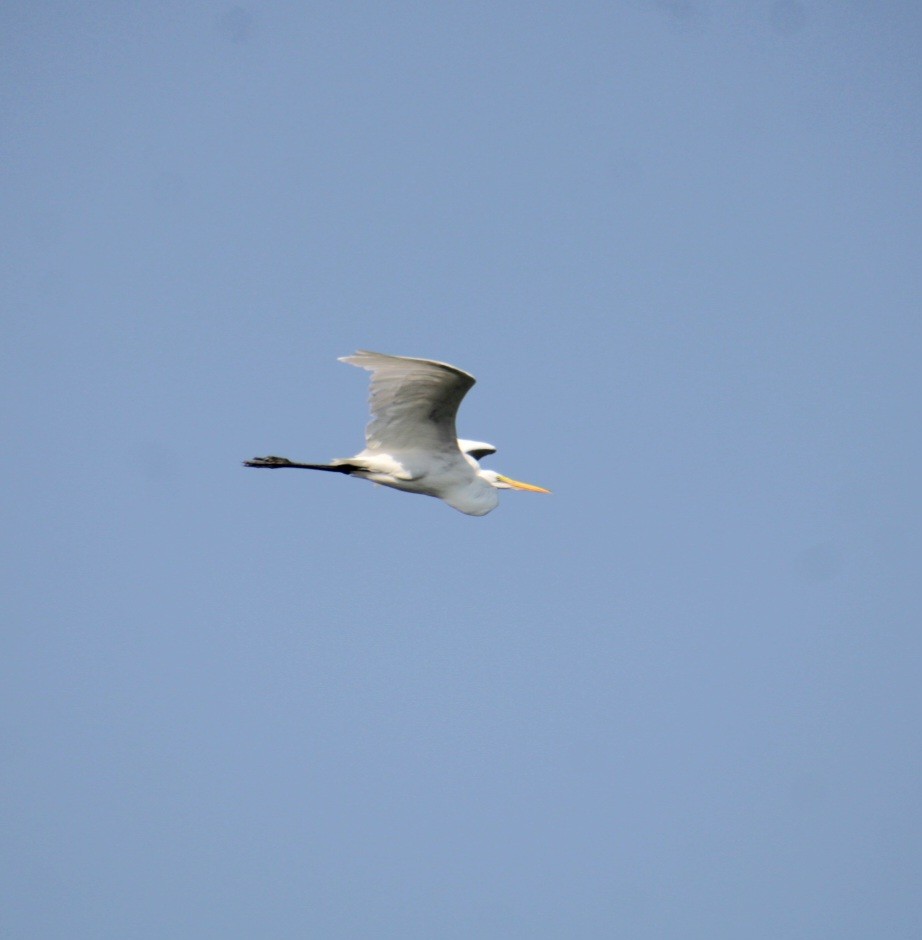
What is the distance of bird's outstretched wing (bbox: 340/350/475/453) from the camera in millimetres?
14539

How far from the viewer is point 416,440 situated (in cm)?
1622

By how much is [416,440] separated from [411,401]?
2.91 feet

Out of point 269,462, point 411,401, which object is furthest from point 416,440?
point 269,462

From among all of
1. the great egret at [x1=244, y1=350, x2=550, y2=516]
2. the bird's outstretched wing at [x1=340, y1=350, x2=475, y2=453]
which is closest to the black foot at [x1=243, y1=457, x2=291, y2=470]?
the great egret at [x1=244, y1=350, x2=550, y2=516]

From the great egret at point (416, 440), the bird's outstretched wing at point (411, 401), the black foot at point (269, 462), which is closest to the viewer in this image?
the bird's outstretched wing at point (411, 401)

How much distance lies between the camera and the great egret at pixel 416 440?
14.7 m

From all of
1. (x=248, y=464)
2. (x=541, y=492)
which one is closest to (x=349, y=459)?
(x=248, y=464)

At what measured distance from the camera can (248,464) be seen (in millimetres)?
16953

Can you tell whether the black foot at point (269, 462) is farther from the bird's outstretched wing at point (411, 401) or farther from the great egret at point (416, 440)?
the bird's outstretched wing at point (411, 401)

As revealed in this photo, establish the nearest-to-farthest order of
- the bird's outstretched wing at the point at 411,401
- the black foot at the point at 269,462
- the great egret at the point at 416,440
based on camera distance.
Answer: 1. the bird's outstretched wing at the point at 411,401
2. the great egret at the point at 416,440
3. the black foot at the point at 269,462

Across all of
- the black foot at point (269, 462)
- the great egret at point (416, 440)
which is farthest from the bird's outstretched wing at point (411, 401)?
the black foot at point (269, 462)

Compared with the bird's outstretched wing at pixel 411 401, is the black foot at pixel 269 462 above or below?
below

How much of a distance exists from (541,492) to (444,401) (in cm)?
425

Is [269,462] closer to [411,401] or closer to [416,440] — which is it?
[416,440]
